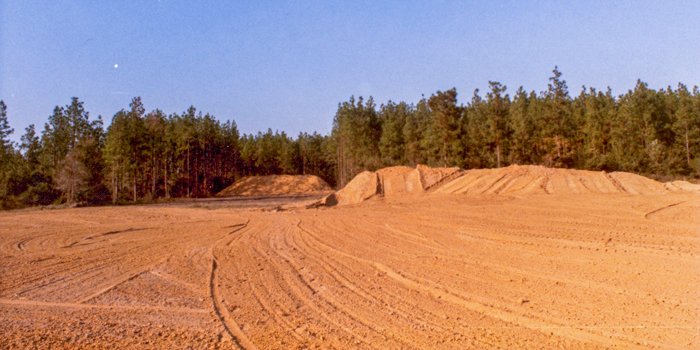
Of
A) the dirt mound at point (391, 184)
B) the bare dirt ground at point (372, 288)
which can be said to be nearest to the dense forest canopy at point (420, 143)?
the dirt mound at point (391, 184)

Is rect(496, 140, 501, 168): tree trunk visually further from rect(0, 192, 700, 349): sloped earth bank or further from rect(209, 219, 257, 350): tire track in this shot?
rect(209, 219, 257, 350): tire track

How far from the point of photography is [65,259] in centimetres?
968

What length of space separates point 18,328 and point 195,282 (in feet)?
8.64

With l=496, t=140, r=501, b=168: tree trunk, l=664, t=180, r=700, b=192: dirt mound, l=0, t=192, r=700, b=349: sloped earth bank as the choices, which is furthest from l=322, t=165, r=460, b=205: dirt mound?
l=0, t=192, r=700, b=349: sloped earth bank

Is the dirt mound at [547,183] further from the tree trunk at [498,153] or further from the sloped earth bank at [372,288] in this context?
the tree trunk at [498,153]

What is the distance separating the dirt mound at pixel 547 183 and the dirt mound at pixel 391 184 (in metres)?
1.16

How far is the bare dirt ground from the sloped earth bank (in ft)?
0.10

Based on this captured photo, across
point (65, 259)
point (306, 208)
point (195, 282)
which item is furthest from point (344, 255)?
point (306, 208)

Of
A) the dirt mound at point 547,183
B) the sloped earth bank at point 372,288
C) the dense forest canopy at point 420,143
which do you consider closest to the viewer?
the sloped earth bank at point 372,288

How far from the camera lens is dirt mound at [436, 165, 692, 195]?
20.8 m

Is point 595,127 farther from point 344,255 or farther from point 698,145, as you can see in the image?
point 344,255

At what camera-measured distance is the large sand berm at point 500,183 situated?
69.1 ft

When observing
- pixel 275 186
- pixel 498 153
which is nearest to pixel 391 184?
pixel 498 153

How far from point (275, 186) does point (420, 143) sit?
986 inches
